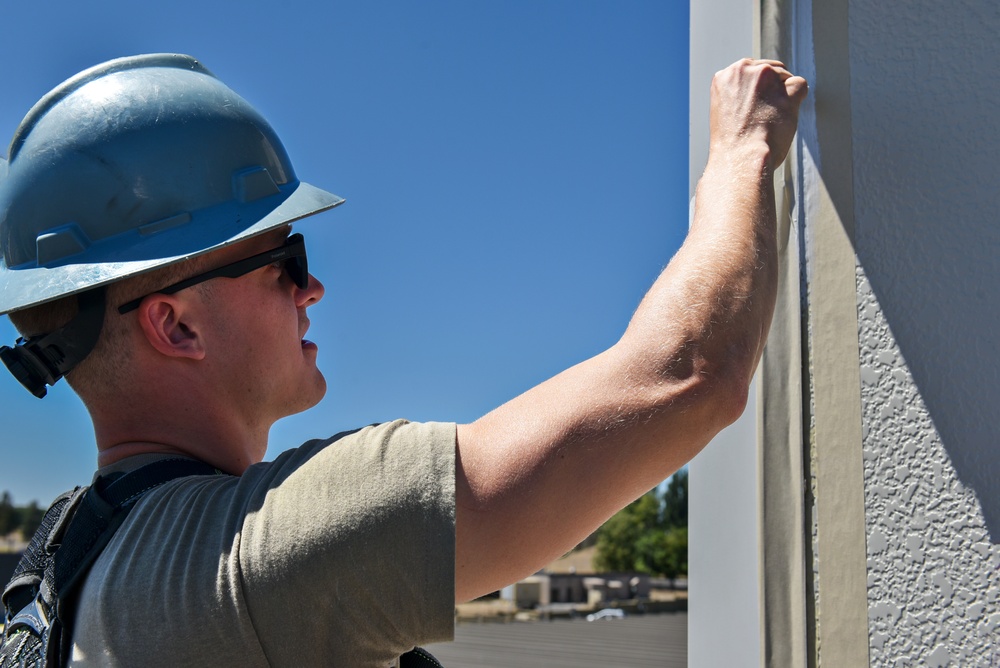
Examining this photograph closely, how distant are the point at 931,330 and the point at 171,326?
1.32 m

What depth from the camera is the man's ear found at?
1.41m

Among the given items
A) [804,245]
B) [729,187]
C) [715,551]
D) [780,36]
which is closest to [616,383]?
[729,187]

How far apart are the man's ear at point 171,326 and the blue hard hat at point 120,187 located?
0.06m

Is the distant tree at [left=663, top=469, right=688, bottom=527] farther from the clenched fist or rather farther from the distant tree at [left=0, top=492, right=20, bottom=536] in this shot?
the clenched fist

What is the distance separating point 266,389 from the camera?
60.2 inches

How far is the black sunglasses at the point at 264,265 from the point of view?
1.43 meters

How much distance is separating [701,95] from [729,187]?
0.84 metres

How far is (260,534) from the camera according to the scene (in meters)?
1.12

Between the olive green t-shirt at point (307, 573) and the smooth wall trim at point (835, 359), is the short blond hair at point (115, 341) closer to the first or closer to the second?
the olive green t-shirt at point (307, 573)

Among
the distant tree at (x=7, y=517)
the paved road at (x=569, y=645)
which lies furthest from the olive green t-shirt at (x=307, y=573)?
the distant tree at (x=7, y=517)

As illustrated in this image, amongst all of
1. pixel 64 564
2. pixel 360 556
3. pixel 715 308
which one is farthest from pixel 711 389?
pixel 64 564

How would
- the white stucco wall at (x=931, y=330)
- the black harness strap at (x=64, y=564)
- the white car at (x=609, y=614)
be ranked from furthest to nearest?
the white car at (x=609, y=614) < the white stucco wall at (x=931, y=330) < the black harness strap at (x=64, y=564)

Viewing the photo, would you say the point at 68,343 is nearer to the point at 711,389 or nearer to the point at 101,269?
the point at 101,269

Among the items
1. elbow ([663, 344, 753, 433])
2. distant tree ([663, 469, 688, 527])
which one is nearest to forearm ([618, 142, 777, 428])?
elbow ([663, 344, 753, 433])
